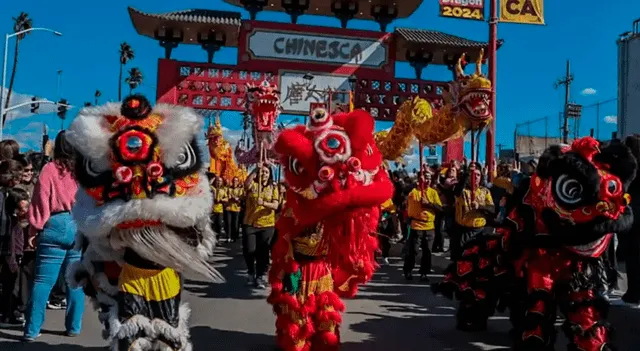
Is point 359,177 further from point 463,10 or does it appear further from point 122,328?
point 463,10

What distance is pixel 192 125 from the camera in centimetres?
320

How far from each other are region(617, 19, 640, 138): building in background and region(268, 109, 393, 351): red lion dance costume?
1794 cm

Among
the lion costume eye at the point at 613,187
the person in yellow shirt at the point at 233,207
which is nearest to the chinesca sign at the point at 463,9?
the person in yellow shirt at the point at 233,207

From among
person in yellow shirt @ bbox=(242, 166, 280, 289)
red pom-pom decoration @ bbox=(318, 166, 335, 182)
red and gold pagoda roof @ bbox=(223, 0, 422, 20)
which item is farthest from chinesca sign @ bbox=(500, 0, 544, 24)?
red pom-pom decoration @ bbox=(318, 166, 335, 182)

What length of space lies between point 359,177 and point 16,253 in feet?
10.6

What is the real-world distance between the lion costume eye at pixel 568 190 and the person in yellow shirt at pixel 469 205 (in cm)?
344

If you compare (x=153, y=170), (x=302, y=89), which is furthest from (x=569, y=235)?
(x=302, y=89)

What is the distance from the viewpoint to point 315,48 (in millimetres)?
17578

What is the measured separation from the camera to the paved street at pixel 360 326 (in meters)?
4.89

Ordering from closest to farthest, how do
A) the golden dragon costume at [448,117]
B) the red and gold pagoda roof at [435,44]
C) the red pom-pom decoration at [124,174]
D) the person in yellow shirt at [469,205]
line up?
the red pom-pom decoration at [124,174], the person in yellow shirt at [469,205], the golden dragon costume at [448,117], the red and gold pagoda roof at [435,44]

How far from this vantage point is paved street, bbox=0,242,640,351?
489cm

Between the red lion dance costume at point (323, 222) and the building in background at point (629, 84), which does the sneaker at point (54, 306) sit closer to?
the red lion dance costume at point (323, 222)

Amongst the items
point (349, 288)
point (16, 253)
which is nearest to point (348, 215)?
point (349, 288)

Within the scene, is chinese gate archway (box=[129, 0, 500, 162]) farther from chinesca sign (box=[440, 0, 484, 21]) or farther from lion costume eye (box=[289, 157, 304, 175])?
lion costume eye (box=[289, 157, 304, 175])
